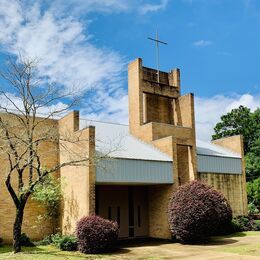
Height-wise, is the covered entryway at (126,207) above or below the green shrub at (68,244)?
above

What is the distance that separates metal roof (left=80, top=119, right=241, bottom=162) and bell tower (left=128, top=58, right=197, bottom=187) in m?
0.64

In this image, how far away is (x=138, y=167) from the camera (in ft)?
72.8

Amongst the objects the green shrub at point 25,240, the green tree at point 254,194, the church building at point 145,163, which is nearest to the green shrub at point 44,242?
the green shrub at point 25,240

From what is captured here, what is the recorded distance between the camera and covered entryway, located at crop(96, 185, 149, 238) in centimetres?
2569

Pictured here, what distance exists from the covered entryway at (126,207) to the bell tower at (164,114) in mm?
2998

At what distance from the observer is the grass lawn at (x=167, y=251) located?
17.0m

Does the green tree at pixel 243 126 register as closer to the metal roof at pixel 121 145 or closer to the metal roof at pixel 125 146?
the metal roof at pixel 125 146

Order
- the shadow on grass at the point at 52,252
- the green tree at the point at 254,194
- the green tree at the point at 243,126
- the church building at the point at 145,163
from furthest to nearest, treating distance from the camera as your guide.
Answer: the green tree at the point at 243,126
the green tree at the point at 254,194
the church building at the point at 145,163
the shadow on grass at the point at 52,252

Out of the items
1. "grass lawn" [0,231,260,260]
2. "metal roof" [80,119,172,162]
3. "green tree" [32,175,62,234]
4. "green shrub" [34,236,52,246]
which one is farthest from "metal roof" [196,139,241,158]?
"green shrub" [34,236,52,246]

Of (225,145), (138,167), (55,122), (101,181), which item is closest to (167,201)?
(138,167)

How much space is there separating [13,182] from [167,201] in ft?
29.8

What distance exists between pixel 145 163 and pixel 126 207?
5345mm

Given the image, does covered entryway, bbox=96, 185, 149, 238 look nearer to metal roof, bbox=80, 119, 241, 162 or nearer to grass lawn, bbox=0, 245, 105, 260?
metal roof, bbox=80, 119, 241, 162

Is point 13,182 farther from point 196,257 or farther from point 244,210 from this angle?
point 244,210
